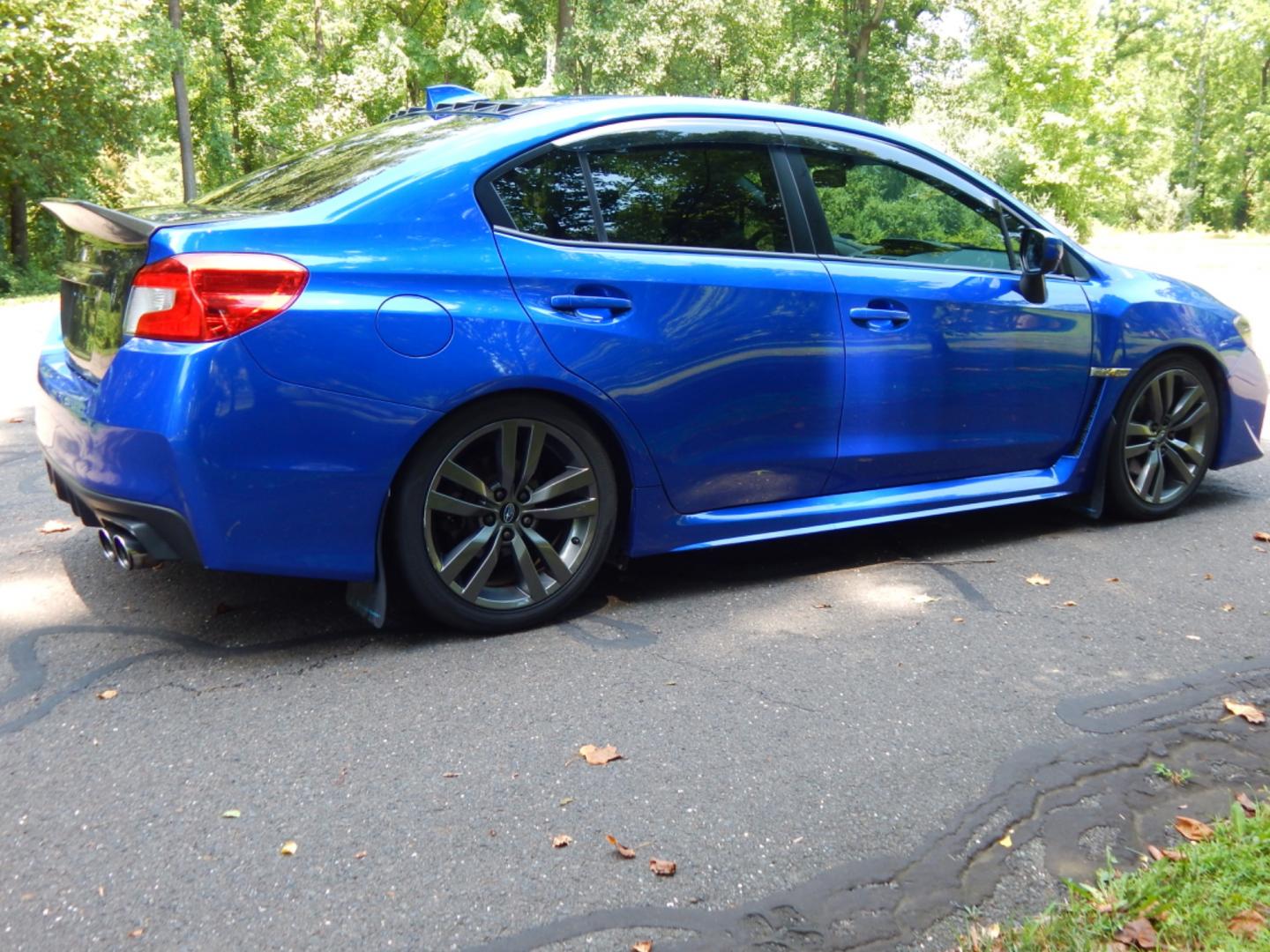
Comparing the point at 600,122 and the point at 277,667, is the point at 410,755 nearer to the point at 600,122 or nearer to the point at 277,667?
the point at 277,667

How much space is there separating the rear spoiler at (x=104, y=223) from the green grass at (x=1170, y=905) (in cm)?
292

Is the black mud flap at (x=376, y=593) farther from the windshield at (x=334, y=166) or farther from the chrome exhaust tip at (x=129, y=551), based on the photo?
the windshield at (x=334, y=166)

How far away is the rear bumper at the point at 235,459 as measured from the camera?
11.2 ft

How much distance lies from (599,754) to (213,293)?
168cm

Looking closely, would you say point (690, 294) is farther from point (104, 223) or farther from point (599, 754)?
point (104, 223)

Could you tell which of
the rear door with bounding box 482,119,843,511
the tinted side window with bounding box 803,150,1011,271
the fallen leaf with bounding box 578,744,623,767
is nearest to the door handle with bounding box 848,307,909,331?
the rear door with bounding box 482,119,843,511

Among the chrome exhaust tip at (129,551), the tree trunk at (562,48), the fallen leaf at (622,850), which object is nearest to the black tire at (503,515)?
the chrome exhaust tip at (129,551)

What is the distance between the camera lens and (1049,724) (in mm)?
3498

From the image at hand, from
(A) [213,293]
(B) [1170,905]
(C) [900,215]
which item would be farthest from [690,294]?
(B) [1170,905]

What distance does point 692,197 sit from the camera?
4.33 m

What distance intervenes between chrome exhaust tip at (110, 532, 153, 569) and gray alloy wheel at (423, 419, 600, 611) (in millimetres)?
840

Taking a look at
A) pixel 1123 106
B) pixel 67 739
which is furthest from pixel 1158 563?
pixel 1123 106

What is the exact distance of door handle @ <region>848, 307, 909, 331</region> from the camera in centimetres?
452

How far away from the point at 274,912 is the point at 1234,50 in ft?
256
